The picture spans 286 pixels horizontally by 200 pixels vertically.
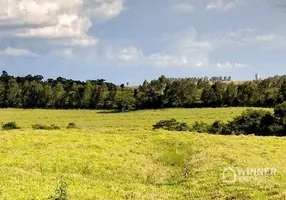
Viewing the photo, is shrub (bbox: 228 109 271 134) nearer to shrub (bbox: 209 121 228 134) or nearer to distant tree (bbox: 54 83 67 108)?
shrub (bbox: 209 121 228 134)

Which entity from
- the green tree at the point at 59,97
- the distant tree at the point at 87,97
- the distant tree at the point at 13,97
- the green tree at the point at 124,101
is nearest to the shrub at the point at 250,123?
the green tree at the point at 124,101

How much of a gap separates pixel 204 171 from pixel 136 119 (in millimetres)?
96619

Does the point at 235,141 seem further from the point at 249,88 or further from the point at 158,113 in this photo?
the point at 249,88

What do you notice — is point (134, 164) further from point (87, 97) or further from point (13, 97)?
point (13, 97)

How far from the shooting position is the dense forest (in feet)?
514

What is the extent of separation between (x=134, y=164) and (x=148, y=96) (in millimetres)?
123634

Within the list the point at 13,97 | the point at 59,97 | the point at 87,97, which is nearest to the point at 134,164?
the point at 87,97

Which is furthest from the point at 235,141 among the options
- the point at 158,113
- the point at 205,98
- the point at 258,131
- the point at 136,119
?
the point at 205,98

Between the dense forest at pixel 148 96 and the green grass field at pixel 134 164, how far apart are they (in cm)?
10094

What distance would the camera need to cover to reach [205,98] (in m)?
160

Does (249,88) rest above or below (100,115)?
above

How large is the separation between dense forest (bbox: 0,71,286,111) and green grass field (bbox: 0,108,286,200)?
10094 centimetres

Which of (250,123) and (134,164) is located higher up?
(250,123)

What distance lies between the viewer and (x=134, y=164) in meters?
41.3
